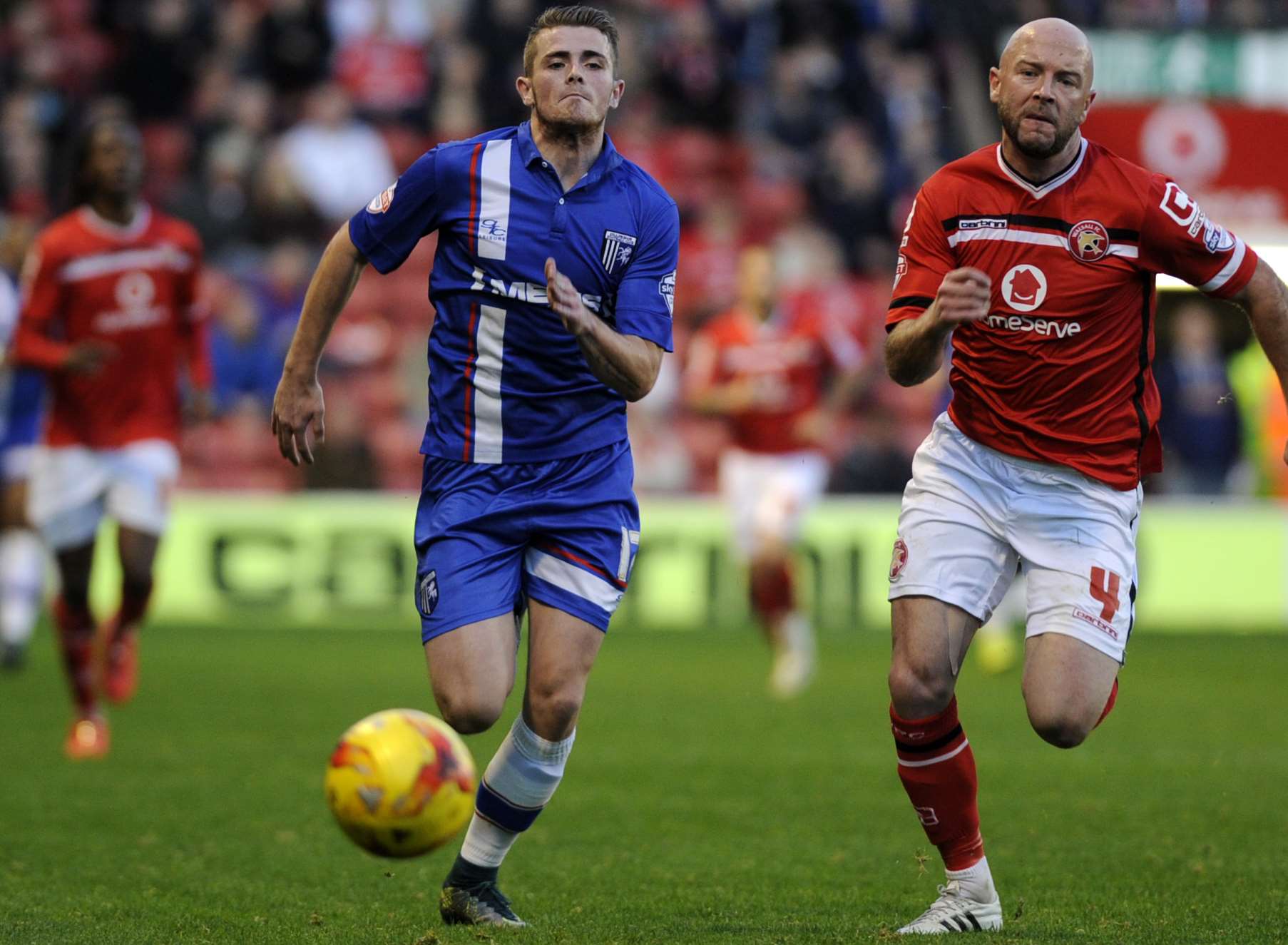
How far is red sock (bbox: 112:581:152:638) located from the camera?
9.52 metres

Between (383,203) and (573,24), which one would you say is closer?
(573,24)

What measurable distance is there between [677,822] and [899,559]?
2.26 meters

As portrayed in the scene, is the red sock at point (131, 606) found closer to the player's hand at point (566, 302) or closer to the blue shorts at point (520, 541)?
the blue shorts at point (520, 541)

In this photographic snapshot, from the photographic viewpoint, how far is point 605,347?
203 inches

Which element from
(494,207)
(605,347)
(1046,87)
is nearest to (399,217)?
(494,207)

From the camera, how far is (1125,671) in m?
13.1

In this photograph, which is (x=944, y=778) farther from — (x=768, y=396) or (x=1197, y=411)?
(x=1197, y=411)

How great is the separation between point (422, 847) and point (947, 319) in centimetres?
198

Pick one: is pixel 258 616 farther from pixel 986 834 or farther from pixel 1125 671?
pixel 986 834

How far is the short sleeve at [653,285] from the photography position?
5.43 m

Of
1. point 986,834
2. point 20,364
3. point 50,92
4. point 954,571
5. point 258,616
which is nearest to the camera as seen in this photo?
point 954,571

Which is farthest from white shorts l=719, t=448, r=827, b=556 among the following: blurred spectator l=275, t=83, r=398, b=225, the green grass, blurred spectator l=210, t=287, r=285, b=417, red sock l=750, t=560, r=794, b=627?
blurred spectator l=275, t=83, r=398, b=225

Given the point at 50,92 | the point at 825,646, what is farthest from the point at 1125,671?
the point at 50,92

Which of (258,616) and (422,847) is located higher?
(422,847)
